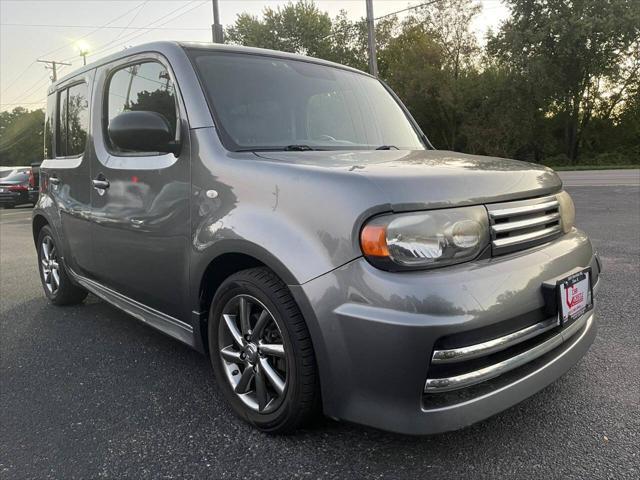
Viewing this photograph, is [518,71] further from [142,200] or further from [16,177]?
[142,200]

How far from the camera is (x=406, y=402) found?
5.79 feet

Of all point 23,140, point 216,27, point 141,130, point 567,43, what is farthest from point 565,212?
point 23,140

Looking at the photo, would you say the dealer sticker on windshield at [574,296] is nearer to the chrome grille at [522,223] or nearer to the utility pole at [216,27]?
the chrome grille at [522,223]

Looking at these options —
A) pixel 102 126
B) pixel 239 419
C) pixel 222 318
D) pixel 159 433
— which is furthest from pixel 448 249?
pixel 102 126

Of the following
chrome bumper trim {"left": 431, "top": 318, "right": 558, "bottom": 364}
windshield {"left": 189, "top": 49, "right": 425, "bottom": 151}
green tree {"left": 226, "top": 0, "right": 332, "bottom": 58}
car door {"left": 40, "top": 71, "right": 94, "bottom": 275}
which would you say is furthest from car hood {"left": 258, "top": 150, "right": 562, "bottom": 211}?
green tree {"left": 226, "top": 0, "right": 332, "bottom": 58}

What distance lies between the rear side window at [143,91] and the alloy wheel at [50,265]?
167 centimetres

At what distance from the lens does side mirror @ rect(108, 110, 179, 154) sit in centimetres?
241

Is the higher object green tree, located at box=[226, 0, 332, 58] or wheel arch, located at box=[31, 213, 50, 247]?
green tree, located at box=[226, 0, 332, 58]

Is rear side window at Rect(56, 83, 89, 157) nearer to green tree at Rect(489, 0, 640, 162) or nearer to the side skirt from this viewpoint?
the side skirt

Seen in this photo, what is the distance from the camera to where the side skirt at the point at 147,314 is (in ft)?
8.63

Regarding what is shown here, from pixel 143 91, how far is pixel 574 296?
244 centimetres

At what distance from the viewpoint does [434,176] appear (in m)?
1.95

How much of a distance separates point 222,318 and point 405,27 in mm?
35850

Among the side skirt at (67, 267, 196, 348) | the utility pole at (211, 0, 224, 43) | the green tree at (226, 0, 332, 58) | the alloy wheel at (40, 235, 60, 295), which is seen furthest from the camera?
the green tree at (226, 0, 332, 58)
